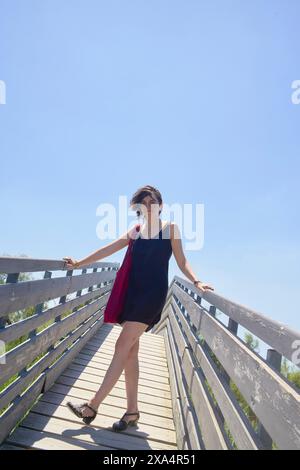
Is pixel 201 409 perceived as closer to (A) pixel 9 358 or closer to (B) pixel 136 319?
(B) pixel 136 319

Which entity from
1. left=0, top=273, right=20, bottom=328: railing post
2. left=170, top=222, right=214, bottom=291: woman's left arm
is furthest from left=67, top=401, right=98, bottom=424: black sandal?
left=170, top=222, right=214, bottom=291: woman's left arm

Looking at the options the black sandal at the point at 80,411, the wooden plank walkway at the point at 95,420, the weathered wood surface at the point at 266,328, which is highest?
the weathered wood surface at the point at 266,328

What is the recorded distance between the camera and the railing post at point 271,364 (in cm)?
149

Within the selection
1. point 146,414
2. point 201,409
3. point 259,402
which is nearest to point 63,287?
point 146,414

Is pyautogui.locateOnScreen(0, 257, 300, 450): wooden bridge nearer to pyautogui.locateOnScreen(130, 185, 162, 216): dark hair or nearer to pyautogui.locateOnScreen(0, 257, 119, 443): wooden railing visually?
pyautogui.locateOnScreen(0, 257, 119, 443): wooden railing

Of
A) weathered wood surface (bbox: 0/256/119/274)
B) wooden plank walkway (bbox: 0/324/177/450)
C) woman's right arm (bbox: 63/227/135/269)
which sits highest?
woman's right arm (bbox: 63/227/135/269)

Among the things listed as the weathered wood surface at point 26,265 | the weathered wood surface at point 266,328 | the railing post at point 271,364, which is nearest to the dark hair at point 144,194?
the weathered wood surface at point 26,265

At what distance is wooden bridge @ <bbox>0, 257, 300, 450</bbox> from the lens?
1.51 m

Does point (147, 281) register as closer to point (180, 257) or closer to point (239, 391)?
point (180, 257)

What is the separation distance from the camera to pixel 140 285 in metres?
3.01

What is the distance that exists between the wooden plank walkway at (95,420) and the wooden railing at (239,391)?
307 mm

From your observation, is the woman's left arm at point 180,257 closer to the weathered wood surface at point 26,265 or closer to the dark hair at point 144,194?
the dark hair at point 144,194

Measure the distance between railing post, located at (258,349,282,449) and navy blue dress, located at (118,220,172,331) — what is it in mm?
1463
